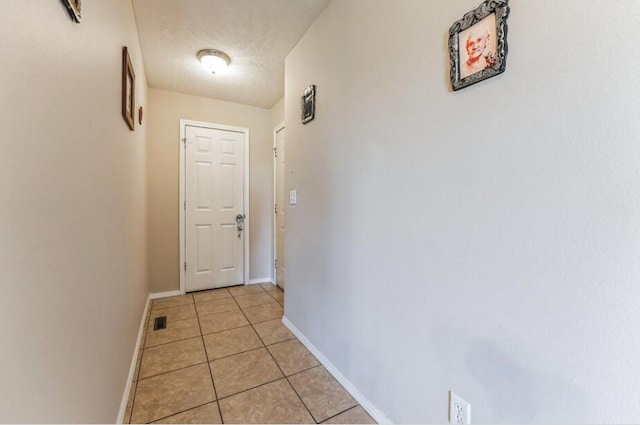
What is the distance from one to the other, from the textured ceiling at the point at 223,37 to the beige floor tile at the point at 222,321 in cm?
248

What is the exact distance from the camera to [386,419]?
135 cm

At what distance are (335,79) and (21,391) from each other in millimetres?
1874

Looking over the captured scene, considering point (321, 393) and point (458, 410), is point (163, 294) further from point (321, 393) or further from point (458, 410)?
point (458, 410)

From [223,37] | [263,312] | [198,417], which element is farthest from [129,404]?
[223,37]

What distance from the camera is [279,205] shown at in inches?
142

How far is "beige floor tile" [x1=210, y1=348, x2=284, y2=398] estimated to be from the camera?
1651 millimetres

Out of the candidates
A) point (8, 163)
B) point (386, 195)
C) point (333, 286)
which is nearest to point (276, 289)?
point (333, 286)

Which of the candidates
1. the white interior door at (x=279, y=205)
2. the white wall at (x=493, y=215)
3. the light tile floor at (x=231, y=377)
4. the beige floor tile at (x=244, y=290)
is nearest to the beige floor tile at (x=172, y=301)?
the light tile floor at (x=231, y=377)

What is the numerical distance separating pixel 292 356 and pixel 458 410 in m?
1.26

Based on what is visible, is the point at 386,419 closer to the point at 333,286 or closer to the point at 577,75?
the point at 333,286

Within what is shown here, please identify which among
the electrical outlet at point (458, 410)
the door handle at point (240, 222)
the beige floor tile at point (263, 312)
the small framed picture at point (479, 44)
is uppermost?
the small framed picture at point (479, 44)

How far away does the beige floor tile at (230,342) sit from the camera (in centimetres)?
202

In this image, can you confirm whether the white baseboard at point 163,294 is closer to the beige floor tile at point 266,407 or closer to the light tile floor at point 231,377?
the light tile floor at point 231,377

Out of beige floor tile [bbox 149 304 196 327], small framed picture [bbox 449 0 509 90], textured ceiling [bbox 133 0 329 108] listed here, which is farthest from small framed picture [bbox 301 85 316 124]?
beige floor tile [bbox 149 304 196 327]
